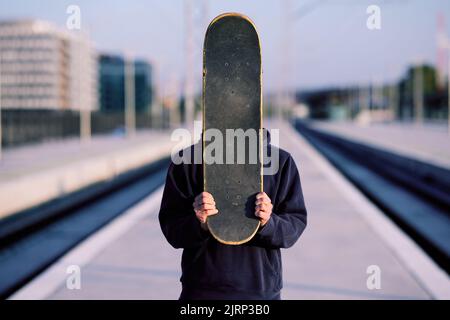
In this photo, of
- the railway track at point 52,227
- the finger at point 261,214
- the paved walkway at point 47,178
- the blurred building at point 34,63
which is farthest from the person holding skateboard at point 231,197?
the blurred building at point 34,63

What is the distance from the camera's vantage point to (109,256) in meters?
8.23

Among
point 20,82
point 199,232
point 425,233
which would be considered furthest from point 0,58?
point 199,232

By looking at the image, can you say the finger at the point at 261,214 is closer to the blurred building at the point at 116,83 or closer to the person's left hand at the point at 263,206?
the person's left hand at the point at 263,206

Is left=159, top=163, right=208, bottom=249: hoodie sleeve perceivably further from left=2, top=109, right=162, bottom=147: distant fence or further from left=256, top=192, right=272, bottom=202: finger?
left=2, top=109, right=162, bottom=147: distant fence

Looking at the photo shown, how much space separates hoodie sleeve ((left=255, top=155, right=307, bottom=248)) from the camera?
9.28 feet

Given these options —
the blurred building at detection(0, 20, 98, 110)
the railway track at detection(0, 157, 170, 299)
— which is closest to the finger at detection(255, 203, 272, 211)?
the railway track at detection(0, 157, 170, 299)

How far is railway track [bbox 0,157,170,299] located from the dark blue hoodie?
528 centimetres

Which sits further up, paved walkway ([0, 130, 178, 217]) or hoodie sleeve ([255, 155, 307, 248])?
hoodie sleeve ([255, 155, 307, 248])

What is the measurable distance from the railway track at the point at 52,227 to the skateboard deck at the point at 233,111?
556cm

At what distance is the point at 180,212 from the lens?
2932 millimetres

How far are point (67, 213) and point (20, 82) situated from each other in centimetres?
12257

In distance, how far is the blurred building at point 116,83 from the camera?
17700 cm

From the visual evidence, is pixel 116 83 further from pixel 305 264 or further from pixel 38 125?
pixel 305 264

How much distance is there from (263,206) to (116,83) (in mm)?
178869
